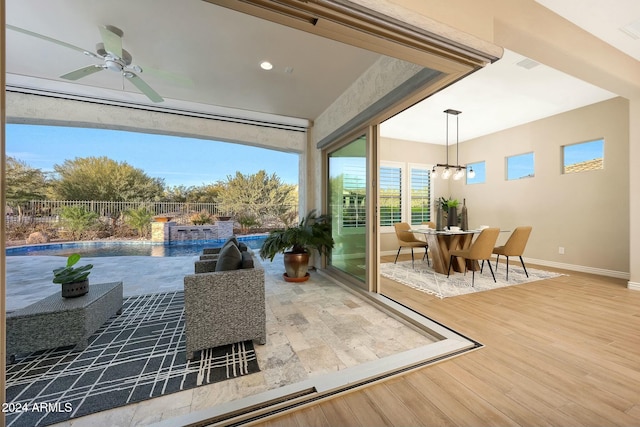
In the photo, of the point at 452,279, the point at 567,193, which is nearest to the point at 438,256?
the point at 452,279

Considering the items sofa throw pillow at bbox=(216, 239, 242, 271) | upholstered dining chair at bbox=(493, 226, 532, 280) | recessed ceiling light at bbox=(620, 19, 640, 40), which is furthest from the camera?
upholstered dining chair at bbox=(493, 226, 532, 280)

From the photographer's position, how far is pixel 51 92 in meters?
3.25

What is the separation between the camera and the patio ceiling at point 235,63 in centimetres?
209

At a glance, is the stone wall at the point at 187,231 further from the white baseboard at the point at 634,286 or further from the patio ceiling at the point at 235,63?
the white baseboard at the point at 634,286

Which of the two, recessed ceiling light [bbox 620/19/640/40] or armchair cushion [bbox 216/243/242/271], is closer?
armchair cushion [bbox 216/243/242/271]

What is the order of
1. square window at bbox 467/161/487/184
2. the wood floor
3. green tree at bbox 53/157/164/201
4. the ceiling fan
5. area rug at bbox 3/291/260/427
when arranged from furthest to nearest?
green tree at bbox 53/157/164/201, square window at bbox 467/161/487/184, the ceiling fan, area rug at bbox 3/291/260/427, the wood floor

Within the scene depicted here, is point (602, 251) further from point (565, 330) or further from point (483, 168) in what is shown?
point (565, 330)

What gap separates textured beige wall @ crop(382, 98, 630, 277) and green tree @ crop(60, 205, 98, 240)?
10168mm

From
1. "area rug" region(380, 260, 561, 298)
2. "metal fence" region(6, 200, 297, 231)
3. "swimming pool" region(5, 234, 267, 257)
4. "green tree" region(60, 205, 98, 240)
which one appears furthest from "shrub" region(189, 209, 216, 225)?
"area rug" region(380, 260, 561, 298)

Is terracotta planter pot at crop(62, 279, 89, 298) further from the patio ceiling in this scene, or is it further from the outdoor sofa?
the patio ceiling

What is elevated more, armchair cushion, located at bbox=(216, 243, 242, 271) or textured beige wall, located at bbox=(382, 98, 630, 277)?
textured beige wall, located at bbox=(382, 98, 630, 277)

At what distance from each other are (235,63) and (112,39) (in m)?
1.11

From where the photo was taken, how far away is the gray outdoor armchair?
182cm

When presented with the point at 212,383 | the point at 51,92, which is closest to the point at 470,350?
the point at 212,383
